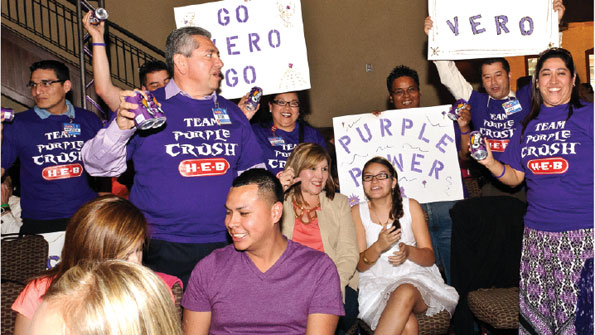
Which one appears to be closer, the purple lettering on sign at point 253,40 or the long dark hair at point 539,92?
the long dark hair at point 539,92

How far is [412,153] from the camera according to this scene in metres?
3.88

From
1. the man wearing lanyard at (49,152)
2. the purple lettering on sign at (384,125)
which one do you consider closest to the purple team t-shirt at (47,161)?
the man wearing lanyard at (49,152)

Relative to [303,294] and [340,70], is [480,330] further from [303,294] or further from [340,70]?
[340,70]

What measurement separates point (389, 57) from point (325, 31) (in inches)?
42.0

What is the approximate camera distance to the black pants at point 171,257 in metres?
2.47

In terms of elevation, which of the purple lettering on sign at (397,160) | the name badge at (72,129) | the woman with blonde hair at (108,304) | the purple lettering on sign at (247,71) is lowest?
the woman with blonde hair at (108,304)

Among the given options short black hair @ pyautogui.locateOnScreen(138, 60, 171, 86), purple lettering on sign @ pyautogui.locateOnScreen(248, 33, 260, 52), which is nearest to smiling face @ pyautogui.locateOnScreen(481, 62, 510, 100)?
purple lettering on sign @ pyautogui.locateOnScreen(248, 33, 260, 52)

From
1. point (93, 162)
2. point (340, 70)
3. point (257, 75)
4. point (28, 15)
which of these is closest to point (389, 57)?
point (340, 70)

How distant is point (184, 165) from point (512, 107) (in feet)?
6.51

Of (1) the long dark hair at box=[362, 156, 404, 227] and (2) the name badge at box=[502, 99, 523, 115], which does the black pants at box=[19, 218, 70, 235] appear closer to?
(1) the long dark hair at box=[362, 156, 404, 227]

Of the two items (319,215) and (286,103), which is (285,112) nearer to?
(286,103)

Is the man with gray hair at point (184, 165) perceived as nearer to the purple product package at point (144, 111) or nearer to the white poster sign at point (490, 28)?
the purple product package at point (144, 111)

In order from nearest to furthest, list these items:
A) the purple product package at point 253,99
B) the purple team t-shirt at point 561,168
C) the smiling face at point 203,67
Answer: the smiling face at point 203,67 → the purple team t-shirt at point 561,168 → the purple product package at point 253,99

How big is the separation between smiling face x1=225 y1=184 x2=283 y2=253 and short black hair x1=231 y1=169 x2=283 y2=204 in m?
0.02
